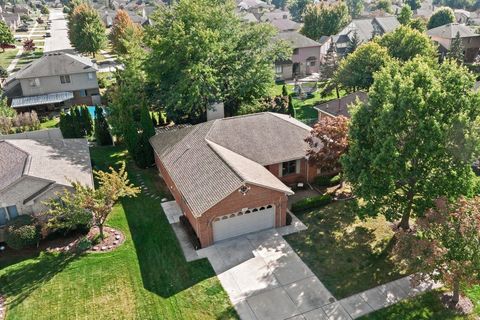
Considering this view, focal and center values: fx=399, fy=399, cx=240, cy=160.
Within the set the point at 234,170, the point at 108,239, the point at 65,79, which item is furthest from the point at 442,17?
the point at 108,239

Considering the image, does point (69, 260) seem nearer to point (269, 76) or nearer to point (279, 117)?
point (279, 117)

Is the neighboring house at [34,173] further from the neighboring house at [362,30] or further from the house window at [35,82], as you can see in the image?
the neighboring house at [362,30]

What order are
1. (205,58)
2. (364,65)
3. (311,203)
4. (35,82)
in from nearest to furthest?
(311,203), (205,58), (364,65), (35,82)

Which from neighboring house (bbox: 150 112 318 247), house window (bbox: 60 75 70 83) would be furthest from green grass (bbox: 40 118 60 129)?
neighboring house (bbox: 150 112 318 247)

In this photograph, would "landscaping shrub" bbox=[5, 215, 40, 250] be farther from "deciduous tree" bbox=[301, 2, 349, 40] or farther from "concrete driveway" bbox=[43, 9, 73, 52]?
"deciduous tree" bbox=[301, 2, 349, 40]

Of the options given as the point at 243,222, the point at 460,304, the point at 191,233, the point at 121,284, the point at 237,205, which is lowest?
the point at 460,304

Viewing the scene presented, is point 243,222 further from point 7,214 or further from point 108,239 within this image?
point 7,214
